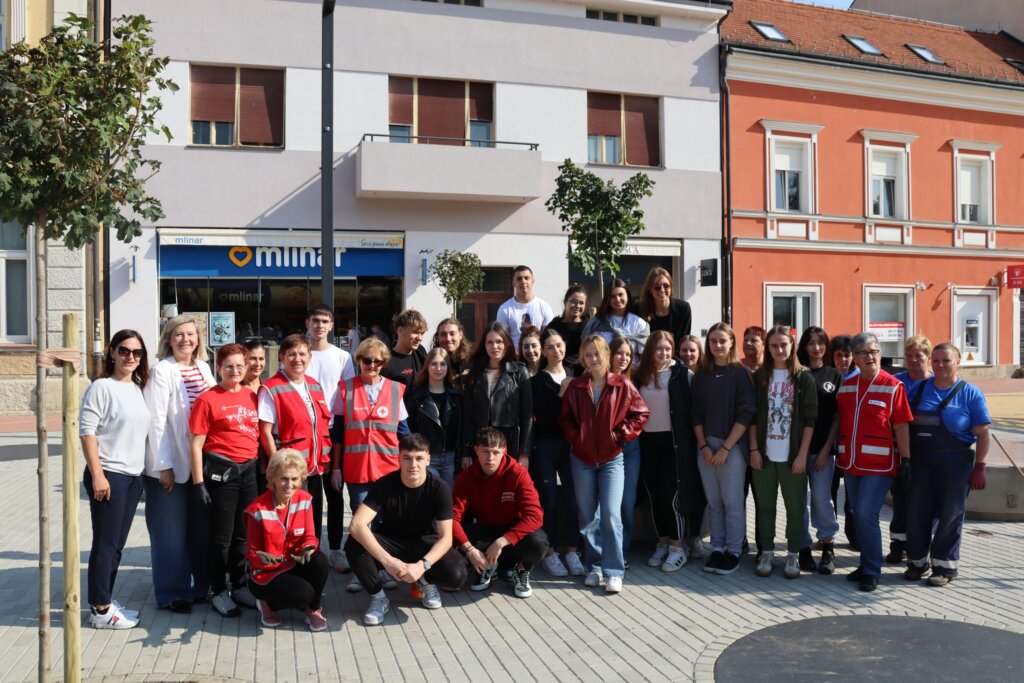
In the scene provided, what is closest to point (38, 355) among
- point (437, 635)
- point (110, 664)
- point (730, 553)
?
point (110, 664)

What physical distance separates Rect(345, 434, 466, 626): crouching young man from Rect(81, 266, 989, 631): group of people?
0.05 ft

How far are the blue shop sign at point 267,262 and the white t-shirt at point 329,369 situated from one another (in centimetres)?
1124

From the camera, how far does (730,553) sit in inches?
249

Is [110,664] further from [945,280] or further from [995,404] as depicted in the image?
[945,280]

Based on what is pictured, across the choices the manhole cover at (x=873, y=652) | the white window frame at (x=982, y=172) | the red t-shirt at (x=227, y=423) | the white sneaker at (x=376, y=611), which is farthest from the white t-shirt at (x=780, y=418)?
the white window frame at (x=982, y=172)

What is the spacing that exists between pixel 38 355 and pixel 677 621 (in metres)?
3.86

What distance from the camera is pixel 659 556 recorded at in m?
6.53

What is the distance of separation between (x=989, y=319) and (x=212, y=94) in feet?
67.4

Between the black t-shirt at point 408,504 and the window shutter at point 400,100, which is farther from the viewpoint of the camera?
the window shutter at point 400,100

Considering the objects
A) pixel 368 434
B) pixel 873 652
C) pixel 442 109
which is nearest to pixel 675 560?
pixel 873 652

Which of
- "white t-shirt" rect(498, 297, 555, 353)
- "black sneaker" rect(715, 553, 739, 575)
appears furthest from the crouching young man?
"white t-shirt" rect(498, 297, 555, 353)

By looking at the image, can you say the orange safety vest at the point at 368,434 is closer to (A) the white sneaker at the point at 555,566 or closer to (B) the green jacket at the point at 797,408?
(A) the white sneaker at the point at 555,566

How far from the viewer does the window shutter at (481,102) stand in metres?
18.5

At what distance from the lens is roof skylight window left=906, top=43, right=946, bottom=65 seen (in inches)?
914
